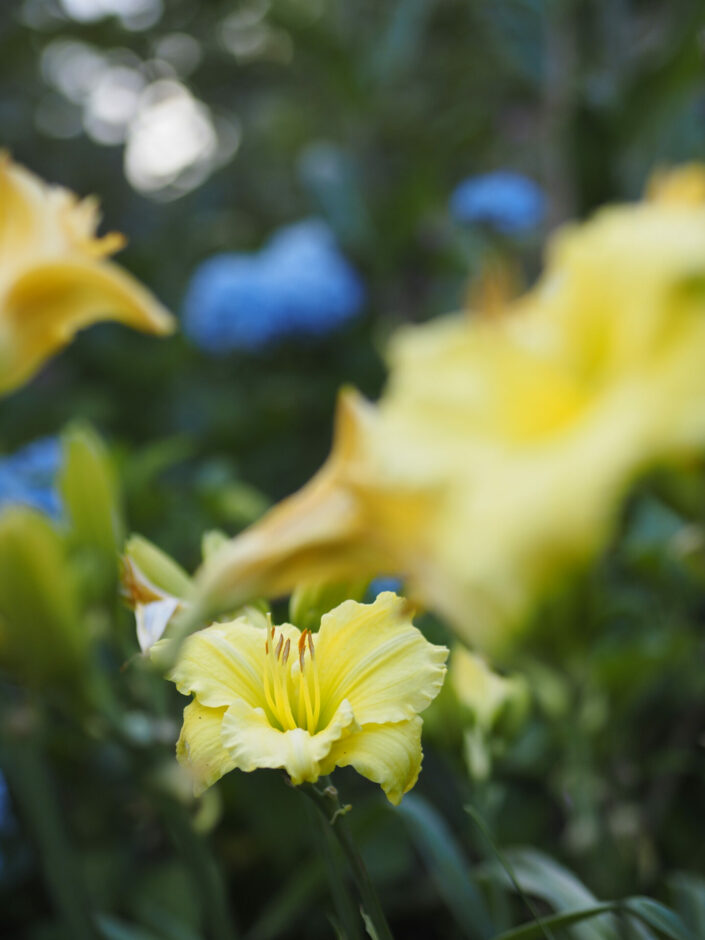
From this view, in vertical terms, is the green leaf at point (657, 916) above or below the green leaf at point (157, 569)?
below

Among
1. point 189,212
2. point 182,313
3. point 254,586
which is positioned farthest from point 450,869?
point 189,212

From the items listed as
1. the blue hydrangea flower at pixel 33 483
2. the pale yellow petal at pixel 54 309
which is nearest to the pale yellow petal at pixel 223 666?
the pale yellow petal at pixel 54 309

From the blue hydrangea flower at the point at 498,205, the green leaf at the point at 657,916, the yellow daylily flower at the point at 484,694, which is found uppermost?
the blue hydrangea flower at the point at 498,205

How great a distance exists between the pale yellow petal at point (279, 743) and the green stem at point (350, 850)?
0.04 ft

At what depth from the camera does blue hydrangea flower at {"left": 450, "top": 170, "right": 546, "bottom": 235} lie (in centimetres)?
91

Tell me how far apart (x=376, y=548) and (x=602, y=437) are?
38mm

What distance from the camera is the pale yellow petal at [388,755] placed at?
18cm

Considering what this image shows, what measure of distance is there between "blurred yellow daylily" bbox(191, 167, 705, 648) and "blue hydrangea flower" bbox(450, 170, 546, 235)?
78 cm

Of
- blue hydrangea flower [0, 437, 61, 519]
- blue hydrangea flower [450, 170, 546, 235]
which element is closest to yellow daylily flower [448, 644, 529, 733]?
blue hydrangea flower [0, 437, 61, 519]

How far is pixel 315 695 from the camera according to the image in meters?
0.20

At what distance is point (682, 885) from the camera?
0.29 meters

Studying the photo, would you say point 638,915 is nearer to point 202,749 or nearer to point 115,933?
point 202,749

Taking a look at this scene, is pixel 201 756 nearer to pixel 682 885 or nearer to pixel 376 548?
pixel 376 548

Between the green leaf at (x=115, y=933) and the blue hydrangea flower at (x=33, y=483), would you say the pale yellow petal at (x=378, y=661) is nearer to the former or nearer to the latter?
the green leaf at (x=115, y=933)
